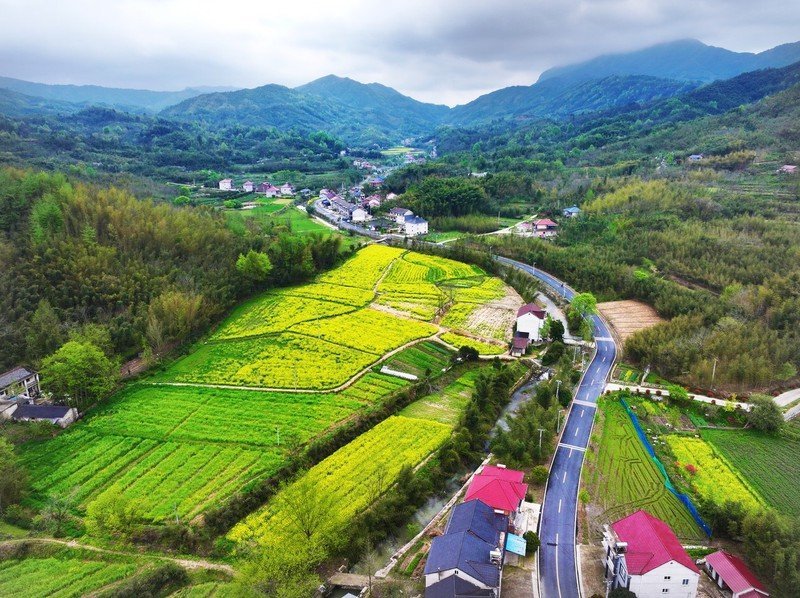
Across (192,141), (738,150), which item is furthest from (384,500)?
(192,141)

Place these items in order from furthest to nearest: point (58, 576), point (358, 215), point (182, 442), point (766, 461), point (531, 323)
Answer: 1. point (358, 215)
2. point (531, 323)
3. point (182, 442)
4. point (766, 461)
5. point (58, 576)

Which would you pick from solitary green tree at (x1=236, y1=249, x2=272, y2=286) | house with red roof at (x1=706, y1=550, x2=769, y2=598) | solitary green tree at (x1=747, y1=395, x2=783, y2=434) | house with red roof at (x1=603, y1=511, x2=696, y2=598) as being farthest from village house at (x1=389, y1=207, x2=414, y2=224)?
house with red roof at (x1=706, y1=550, x2=769, y2=598)

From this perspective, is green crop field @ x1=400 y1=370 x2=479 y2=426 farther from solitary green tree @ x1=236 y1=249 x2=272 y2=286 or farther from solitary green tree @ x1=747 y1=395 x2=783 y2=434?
solitary green tree @ x1=236 y1=249 x2=272 y2=286

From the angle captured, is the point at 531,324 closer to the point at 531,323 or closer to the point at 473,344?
the point at 531,323

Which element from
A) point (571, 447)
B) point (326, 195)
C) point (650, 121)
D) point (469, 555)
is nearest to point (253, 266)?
point (571, 447)

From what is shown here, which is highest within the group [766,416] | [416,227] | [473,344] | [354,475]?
[416,227]

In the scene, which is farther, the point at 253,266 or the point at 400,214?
the point at 400,214
